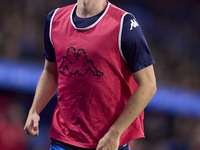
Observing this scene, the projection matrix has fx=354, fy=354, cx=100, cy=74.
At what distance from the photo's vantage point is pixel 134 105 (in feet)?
5.15

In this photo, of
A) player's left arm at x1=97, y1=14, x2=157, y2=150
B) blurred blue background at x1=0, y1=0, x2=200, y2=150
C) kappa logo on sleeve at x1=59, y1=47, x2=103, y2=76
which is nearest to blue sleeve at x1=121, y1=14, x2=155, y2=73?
player's left arm at x1=97, y1=14, x2=157, y2=150

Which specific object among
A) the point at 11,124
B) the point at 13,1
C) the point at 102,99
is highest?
the point at 102,99

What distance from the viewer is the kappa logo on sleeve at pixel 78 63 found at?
1.64 meters

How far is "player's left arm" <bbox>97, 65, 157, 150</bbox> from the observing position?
5.12ft

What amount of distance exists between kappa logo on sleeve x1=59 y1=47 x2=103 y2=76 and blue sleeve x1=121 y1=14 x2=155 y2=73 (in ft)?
0.54

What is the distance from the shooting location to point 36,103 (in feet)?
6.37

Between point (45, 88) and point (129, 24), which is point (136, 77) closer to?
point (129, 24)

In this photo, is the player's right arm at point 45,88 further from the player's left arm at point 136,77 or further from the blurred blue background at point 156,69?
the blurred blue background at point 156,69

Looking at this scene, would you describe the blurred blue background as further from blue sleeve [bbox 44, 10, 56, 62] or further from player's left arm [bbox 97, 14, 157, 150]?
player's left arm [bbox 97, 14, 157, 150]

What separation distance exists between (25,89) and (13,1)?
2.03m

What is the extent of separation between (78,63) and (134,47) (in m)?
0.29

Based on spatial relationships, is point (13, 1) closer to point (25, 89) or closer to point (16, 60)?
point (16, 60)

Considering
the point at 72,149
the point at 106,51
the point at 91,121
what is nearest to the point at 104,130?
the point at 91,121

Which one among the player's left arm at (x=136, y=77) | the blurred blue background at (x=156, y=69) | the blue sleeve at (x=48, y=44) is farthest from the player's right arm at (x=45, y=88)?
the blurred blue background at (x=156, y=69)
